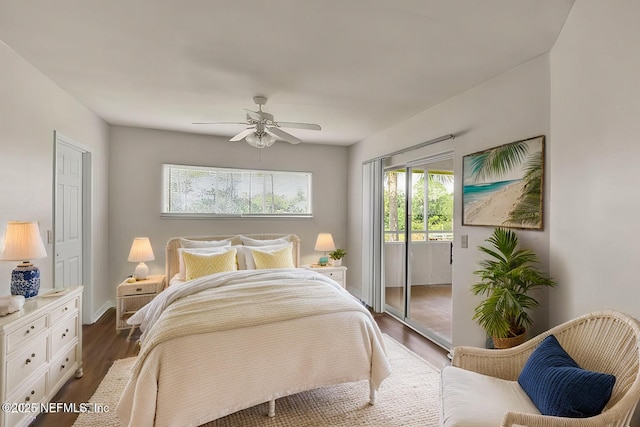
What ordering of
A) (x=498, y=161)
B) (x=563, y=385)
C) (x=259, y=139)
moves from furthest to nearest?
(x=259, y=139)
(x=498, y=161)
(x=563, y=385)

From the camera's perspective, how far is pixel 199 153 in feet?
15.7

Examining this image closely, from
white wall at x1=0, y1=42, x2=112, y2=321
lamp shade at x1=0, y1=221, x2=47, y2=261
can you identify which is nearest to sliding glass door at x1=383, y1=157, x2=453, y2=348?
lamp shade at x1=0, y1=221, x2=47, y2=261

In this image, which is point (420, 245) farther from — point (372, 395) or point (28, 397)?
point (28, 397)

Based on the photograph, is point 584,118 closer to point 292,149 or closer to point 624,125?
point 624,125

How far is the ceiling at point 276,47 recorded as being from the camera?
1878mm

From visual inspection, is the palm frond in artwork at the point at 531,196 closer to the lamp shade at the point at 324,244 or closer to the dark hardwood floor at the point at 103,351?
the dark hardwood floor at the point at 103,351

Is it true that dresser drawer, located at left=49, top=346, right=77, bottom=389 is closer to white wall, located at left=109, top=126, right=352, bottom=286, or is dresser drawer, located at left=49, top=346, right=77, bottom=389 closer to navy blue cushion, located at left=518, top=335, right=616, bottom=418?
white wall, located at left=109, top=126, right=352, bottom=286

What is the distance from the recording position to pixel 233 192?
5.02 meters

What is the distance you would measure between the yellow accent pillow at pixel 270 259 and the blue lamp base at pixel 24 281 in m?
2.06

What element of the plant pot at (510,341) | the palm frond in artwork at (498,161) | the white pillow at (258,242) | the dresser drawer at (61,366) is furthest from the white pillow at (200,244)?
the plant pot at (510,341)

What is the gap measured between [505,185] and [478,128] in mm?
635

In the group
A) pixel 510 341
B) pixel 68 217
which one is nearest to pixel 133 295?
pixel 68 217

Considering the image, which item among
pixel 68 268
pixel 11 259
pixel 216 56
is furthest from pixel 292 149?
pixel 11 259

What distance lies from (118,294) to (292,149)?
3.16 meters
